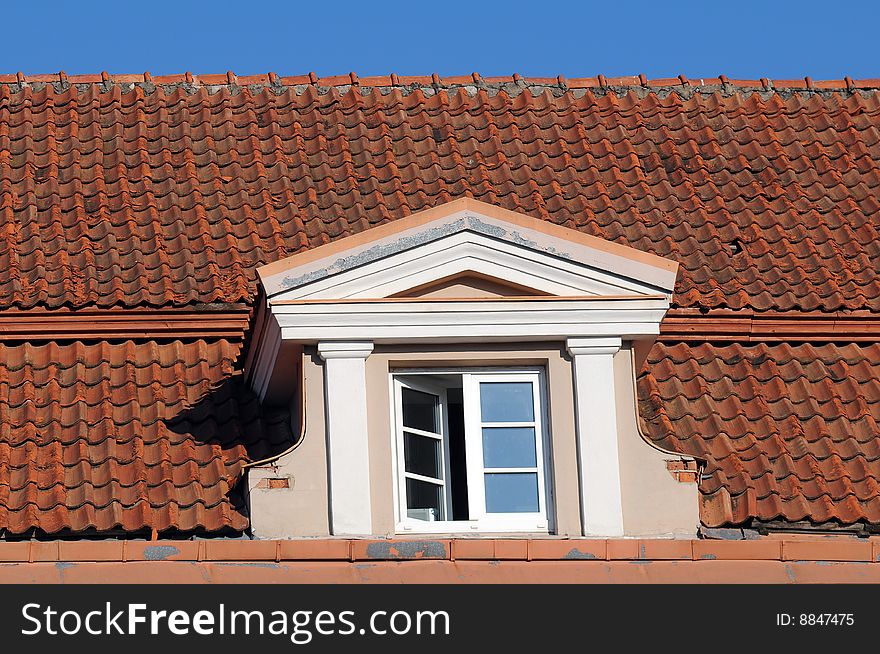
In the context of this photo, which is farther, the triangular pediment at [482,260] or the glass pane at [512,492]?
the triangular pediment at [482,260]

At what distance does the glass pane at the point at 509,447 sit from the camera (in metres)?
11.5

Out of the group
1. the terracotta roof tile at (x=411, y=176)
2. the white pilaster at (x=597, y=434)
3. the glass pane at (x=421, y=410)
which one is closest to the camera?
the white pilaster at (x=597, y=434)

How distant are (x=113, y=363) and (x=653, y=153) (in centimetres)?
519

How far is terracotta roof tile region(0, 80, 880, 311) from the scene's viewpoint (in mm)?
14023

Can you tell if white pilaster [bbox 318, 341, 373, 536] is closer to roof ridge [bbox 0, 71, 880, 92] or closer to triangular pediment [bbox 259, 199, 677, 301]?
triangular pediment [bbox 259, 199, 677, 301]

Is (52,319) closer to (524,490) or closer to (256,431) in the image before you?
(256,431)

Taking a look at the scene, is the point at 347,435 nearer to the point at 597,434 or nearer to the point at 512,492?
the point at 512,492

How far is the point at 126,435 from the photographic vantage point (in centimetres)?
1216

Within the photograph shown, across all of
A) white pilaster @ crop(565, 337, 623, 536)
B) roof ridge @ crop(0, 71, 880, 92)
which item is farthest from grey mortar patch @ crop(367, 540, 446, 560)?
roof ridge @ crop(0, 71, 880, 92)

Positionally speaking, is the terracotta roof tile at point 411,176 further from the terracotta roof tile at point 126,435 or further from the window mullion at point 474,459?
the window mullion at point 474,459

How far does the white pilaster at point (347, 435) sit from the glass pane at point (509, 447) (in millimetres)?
756

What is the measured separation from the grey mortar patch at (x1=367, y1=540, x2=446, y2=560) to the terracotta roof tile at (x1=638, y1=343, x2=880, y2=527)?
2045 mm

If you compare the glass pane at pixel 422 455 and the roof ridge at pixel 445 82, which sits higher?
the roof ridge at pixel 445 82

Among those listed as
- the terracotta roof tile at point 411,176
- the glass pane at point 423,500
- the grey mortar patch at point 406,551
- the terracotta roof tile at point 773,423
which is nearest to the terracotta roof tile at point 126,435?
the terracotta roof tile at point 411,176
